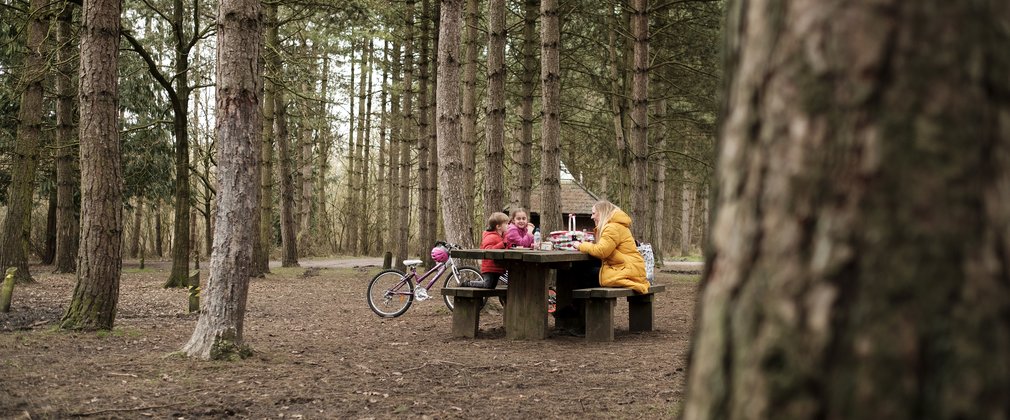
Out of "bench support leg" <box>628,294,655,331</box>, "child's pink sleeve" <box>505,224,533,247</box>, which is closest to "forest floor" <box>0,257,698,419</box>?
"bench support leg" <box>628,294,655,331</box>

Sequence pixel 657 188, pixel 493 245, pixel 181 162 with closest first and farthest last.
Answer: pixel 493 245
pixel 181 162
pixel 657 188

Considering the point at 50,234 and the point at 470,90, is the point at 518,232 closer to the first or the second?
the point at 470,90

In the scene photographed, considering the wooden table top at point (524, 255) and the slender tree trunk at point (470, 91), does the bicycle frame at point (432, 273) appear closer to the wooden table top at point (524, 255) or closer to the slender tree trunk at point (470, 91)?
the slender tree trunk at point (470, 91)

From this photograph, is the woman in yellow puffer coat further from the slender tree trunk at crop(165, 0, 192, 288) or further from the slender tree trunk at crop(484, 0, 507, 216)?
the slender tree trunk at crop(165, 0, 192, 288)

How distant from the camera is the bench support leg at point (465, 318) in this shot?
1020 centimetres

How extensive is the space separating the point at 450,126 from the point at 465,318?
130 inches

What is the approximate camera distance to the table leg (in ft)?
32.4

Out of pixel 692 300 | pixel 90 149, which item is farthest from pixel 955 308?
pixel 692 300

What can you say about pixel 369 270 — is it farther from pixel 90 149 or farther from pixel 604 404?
pixel 604 404

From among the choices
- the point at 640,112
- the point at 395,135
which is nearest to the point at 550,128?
the point at 640,112

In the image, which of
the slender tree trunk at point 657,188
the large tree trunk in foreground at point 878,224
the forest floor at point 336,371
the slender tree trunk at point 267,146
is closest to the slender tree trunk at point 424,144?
the slender tree trunk at point 267,146

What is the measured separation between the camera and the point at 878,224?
1.45 metres

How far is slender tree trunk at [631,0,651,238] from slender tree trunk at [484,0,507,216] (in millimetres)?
4350

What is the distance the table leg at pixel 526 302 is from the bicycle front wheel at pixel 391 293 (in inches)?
124
